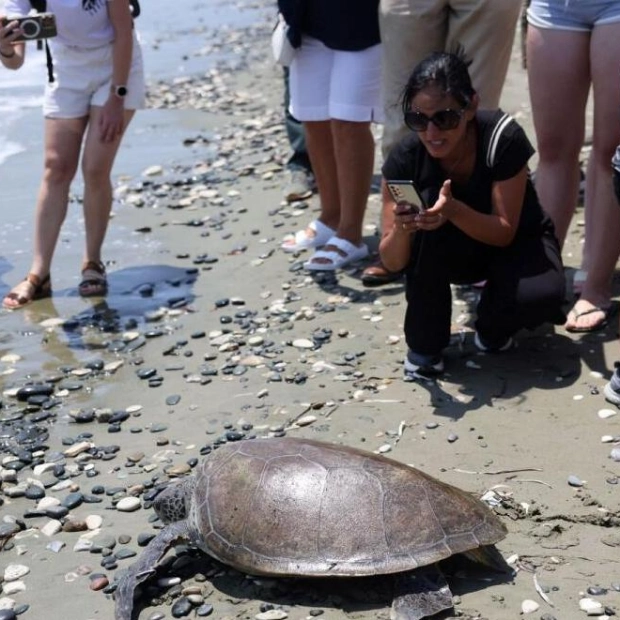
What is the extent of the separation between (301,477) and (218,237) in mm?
4052

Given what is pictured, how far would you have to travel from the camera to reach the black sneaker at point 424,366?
4895mm

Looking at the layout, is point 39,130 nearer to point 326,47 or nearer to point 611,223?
point 326,47

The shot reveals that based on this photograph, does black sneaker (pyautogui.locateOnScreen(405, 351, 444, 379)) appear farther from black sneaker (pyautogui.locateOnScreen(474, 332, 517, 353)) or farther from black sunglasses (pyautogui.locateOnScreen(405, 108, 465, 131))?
black sunglasses (pyautogui.locateOnScreen(405, 108, 465, 131))

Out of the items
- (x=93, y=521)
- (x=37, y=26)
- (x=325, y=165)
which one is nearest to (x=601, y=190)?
(x=325, y=165)

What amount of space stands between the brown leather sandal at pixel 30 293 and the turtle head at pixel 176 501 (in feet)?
9.25

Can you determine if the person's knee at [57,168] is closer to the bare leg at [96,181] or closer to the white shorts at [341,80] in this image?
the bare leg at [96,181]

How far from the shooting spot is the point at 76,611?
11.7 ft

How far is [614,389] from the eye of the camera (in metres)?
4.48

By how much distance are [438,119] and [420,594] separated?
2.01 m

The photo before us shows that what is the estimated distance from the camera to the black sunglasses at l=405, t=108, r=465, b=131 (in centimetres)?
441

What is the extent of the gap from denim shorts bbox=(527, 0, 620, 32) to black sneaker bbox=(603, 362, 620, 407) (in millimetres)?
1547

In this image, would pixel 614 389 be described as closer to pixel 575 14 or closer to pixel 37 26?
pixel 575 14

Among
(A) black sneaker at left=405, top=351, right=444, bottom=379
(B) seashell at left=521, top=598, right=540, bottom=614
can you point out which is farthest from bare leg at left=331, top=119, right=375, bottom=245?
(B) seashell at left=521, top=598, right=540, bottom=614

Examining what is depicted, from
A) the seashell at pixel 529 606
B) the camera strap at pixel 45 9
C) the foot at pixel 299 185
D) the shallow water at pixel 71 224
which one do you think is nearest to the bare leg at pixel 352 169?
the shallow water at pixel 71 224
